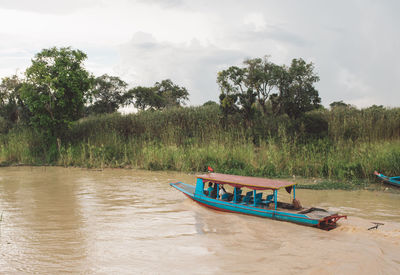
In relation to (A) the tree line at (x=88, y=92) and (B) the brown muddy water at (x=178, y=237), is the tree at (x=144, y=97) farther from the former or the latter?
(B) the brown muddy water at (x=178, y=237)

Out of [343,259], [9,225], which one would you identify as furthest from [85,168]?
[343,259]

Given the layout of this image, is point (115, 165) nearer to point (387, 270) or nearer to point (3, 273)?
point (3, 273)

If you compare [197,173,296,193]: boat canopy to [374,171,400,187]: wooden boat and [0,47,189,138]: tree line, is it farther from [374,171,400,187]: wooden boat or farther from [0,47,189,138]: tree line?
[0,47,189,138]: tree line

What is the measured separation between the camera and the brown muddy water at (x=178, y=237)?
5395 mm

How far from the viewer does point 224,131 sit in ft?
59.6

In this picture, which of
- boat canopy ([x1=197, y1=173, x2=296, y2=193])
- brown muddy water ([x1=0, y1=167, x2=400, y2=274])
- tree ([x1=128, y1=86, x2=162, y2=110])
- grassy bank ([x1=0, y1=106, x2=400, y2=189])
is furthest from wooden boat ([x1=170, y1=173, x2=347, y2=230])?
tree ([x1=128, y1=86, x2=162, y2=110])

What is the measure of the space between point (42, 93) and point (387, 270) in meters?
19.0

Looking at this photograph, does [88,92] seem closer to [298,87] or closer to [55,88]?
[55,88]

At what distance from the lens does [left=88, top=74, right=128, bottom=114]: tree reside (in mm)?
32906

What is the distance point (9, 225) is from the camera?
772cm

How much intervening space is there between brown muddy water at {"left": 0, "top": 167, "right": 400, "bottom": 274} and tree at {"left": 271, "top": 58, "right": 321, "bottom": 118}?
750 centimetres

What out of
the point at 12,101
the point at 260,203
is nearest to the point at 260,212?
the point at 260,203

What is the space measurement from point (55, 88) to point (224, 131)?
31.4ft

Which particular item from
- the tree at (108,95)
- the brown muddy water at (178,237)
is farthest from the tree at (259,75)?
the tree at (108,95)
